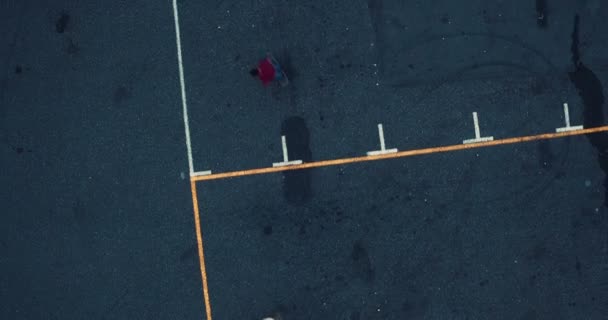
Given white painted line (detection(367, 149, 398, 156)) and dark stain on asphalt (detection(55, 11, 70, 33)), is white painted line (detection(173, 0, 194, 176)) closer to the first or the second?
dark stain on asphalt (detection(55, 11, 70, 33))

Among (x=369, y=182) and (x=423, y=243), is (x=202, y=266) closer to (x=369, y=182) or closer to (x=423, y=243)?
(x=369, y=182)

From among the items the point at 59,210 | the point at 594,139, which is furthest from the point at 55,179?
the point at 594,139

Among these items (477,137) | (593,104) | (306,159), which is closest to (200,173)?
(306,159)

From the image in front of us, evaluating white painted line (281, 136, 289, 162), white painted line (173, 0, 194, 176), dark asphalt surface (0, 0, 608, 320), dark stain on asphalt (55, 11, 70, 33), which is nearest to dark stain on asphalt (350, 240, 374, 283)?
dark asphalt surface (0, 0, 608, 320)

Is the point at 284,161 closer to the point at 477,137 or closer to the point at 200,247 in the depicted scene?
the point at 200,247

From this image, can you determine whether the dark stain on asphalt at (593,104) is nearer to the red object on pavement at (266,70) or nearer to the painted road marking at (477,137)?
the painted road marking at (477,137)

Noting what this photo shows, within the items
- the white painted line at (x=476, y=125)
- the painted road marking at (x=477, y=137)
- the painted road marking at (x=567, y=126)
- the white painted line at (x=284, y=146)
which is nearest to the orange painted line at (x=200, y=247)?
the white painted line at (x=284, y=146)
